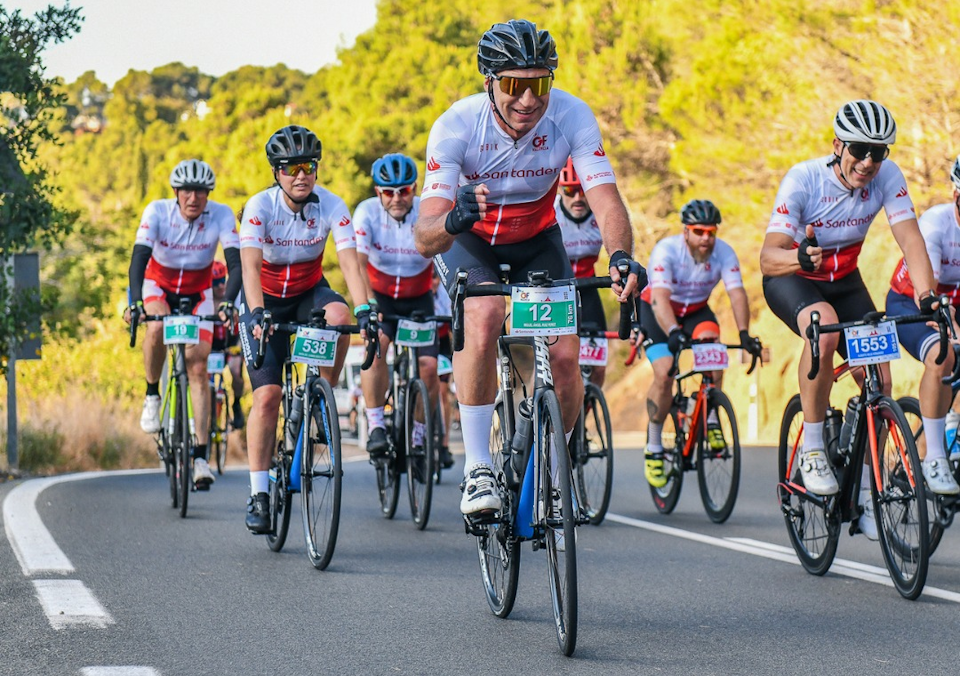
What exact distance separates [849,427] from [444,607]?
Result: 7.50 feet

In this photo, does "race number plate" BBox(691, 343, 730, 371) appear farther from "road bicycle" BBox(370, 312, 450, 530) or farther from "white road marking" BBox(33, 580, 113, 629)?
"white road marking" BBox(33, 580, 113, 629)

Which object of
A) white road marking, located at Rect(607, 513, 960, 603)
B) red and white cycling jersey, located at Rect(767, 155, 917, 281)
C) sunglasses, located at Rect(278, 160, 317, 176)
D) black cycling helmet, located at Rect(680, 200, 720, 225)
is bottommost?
white road marking, located at Rect(607, 513, 960, 603)

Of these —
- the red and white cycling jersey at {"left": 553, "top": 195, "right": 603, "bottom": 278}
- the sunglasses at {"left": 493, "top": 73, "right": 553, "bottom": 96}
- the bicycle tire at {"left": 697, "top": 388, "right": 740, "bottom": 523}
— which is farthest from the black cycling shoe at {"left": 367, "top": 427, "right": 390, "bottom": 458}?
the sunglasses at {"left": 493, "top": 73, "right": 553, "bottom": 96}

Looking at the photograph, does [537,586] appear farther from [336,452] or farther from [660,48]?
[660,48]

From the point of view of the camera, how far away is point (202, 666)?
5391 millimetres

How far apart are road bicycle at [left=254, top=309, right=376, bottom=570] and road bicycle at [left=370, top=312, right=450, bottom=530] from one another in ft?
4.57

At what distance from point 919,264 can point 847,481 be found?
113cm

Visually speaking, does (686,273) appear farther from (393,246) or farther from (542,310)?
(542,310)

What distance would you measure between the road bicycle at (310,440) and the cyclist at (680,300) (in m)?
3.03

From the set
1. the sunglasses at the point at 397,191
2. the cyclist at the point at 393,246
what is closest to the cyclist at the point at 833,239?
the cyclist at the point at 393,246

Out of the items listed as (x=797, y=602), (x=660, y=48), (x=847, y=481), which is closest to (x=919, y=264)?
(x=847, y=481)

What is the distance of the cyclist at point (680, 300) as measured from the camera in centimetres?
1091

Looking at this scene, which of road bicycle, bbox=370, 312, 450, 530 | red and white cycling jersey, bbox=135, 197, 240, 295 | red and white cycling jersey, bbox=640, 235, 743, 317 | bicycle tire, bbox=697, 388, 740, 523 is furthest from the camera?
red and white cycling jersey, bbox=135, 197, 240, 295

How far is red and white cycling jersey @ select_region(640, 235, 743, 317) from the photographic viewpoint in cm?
1111
